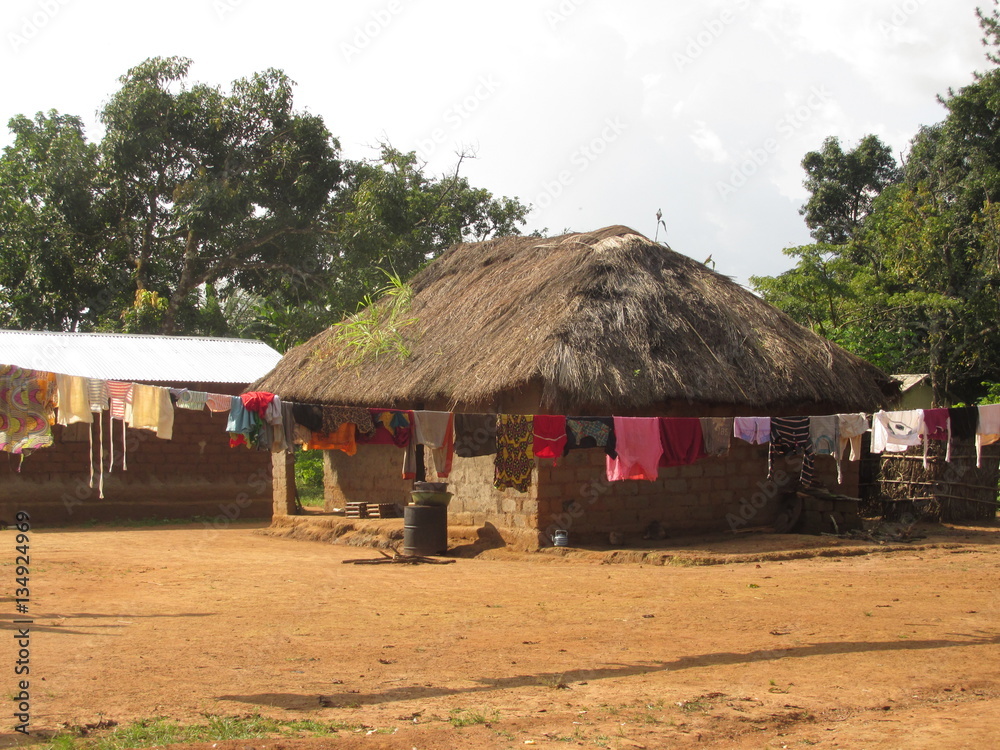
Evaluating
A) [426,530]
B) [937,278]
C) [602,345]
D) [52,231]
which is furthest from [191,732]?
[52,231]

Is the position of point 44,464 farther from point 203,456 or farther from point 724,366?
point 724,366

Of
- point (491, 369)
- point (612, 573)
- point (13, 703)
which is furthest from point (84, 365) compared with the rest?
point (13, 703)

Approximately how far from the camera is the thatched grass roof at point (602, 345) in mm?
11977

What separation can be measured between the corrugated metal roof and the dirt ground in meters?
7.14

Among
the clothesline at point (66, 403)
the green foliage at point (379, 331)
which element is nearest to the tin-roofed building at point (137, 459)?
the green foliage at point (379, 331)

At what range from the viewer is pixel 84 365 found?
18.2 meters

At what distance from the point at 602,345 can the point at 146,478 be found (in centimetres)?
1015

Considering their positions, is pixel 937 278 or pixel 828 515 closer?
pixel 828 515

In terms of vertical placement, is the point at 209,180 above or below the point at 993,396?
above

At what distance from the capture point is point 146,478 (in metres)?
18.0

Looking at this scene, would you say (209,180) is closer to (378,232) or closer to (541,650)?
(378,232)

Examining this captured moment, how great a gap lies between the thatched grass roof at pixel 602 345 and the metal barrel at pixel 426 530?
1.48 m

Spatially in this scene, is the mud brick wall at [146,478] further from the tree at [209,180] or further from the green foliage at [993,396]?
the green foliage at [993,396]

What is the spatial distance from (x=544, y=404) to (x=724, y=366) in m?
2.87
